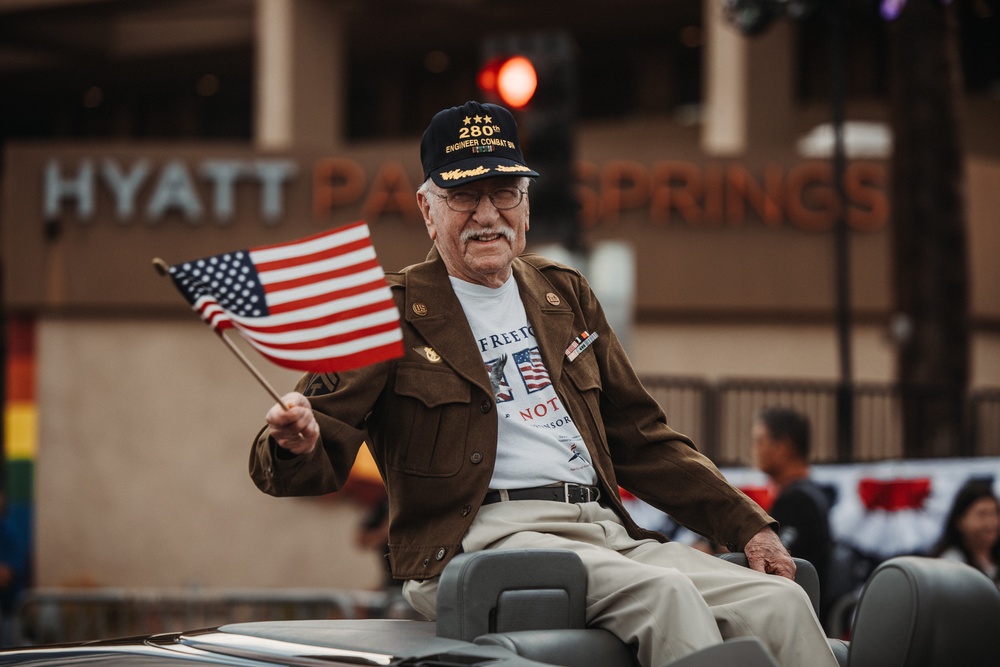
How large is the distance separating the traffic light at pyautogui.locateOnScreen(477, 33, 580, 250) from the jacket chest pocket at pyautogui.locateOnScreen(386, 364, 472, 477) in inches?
195

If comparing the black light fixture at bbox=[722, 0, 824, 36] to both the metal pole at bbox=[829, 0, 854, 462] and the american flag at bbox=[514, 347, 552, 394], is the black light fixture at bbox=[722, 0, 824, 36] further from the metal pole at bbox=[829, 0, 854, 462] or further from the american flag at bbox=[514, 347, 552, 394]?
the american flag at bbox=[514, 347, 552, 394]

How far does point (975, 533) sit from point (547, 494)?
16.7 ft

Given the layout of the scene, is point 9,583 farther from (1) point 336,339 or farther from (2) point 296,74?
(1) point 336,339

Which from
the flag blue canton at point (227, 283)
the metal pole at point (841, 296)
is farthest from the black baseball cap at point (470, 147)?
the metal pole at point (841, 296)

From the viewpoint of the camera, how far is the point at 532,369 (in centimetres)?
383

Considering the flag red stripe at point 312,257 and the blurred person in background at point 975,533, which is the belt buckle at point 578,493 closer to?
the flag red stripe at point 312,257

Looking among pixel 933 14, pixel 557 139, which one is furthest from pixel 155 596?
pixel 933 14

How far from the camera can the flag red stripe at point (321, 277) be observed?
337cm

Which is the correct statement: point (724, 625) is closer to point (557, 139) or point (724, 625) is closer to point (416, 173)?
point (557, 139)

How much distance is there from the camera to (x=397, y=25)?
2078 cm

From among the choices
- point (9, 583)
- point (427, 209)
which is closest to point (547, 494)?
point (427, 209)

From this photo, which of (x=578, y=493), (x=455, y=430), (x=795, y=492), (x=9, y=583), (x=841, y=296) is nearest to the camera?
(x=455, y=430)

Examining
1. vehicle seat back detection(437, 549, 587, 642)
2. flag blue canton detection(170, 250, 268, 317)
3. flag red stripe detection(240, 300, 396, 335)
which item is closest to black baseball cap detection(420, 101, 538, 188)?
flag red stripe detection(240, 300, 396, 335)

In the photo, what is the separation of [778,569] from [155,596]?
923 cm
